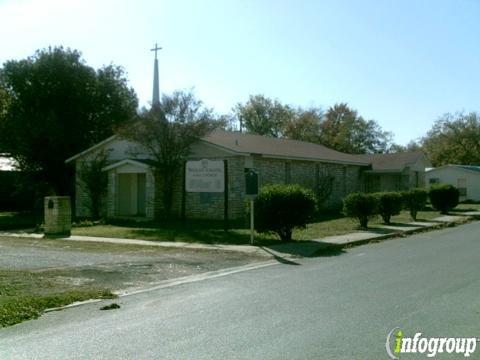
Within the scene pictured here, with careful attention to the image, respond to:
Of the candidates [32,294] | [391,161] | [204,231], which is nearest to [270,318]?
[32,294]

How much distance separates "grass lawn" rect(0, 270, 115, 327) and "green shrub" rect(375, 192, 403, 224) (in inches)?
598

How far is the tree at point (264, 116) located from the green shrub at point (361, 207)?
50.2 metres

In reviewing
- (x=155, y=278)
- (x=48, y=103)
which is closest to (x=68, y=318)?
(x=155, y=278)

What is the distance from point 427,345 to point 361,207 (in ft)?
51.0

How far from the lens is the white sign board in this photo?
20.0m

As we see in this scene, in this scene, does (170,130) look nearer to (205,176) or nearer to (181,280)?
(205,176)

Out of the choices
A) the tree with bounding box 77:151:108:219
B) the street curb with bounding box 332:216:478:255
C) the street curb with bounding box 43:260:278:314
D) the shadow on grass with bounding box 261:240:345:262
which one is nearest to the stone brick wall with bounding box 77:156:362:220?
the tree with bounding box 77:151:108:219

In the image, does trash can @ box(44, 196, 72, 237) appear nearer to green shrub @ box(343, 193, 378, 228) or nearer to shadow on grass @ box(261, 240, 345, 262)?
shadow on grass @ box(261, 240, 345, 262)

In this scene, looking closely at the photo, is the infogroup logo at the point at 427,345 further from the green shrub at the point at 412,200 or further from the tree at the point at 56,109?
the tree at the point at 56,109

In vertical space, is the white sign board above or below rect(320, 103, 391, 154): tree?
below

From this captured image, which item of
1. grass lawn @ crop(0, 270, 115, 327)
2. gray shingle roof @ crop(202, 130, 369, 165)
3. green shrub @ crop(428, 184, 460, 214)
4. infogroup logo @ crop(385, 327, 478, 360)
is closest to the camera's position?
infogroup logo @ crop(385, 327, 478, 360)

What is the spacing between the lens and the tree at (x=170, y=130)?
24469 mm

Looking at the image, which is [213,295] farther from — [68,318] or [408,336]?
[408,336]

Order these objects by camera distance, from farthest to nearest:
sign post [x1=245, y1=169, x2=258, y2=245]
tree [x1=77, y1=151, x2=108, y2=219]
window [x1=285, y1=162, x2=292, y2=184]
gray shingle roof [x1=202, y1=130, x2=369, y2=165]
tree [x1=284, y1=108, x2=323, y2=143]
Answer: tree [x1=284, y1=108, x2=323, y2=143] → window [x1=285, y1=162, x2=292, y2=184] → tree [x1=77, y1=151, x2=108, y2=219] → gray shingle roof [x1=202, y1=130, x2=369, y2=165] → sign post [x1=245, y1=169, x2=258, y2=245]
